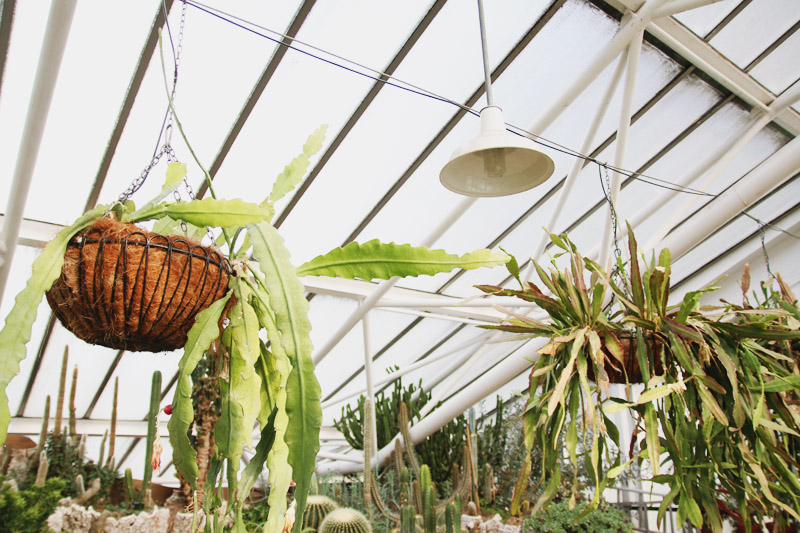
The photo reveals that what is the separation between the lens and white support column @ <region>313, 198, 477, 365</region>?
163 inches

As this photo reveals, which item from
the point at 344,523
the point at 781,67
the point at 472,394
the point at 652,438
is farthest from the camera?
the point at 472,394

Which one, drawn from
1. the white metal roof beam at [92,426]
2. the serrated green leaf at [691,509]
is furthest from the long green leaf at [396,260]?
the white metal roof beam at [92,426]

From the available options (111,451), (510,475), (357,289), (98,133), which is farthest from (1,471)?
(510,475)

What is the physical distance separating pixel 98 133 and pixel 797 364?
3771mm

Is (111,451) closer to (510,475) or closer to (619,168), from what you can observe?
(510,475)

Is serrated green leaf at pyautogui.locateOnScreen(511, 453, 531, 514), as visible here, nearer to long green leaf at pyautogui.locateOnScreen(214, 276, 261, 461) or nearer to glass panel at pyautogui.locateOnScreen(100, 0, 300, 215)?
long green leaf at pyautogui.locateOnScreen(214, 276, 261, 461)

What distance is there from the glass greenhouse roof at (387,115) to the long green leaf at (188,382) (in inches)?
51.5

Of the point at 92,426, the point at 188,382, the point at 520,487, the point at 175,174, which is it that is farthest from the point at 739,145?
the point at 92,426

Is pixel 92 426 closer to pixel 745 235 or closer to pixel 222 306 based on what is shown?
pixel 222 306

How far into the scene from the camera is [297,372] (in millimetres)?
1190

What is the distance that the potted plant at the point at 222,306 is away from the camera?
1188 millimetres

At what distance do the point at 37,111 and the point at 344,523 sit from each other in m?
2.66

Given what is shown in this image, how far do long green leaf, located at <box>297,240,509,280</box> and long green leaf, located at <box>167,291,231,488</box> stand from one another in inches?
8.6

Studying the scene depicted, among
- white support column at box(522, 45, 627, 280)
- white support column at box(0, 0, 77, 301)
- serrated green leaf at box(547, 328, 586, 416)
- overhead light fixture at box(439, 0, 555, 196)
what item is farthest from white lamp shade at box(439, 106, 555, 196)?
white support column at box(522, 45, 627, 280)
